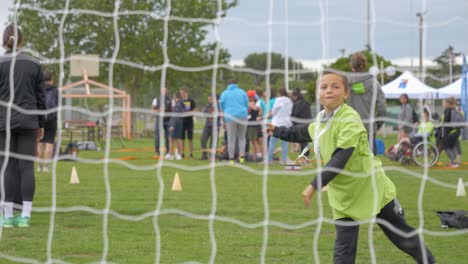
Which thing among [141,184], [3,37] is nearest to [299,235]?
[3,37]

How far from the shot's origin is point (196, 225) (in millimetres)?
7004

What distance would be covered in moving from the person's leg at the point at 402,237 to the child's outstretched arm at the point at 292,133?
0.68 meters

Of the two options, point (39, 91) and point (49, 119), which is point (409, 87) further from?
point (39, 91)

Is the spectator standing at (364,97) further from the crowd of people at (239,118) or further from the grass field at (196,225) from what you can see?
the crowd of people at (239,118)

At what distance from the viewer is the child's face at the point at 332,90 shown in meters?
4.52

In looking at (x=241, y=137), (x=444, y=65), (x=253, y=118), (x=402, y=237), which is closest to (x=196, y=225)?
(x=402, y=237)

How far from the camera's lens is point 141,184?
35.4 ft

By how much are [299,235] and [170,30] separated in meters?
22.3

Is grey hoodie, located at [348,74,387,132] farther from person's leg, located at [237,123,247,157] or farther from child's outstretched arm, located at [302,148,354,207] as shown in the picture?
person's leg, located at [237,123,247,157]

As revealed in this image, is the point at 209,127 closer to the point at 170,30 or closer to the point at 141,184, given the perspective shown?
the point at 141,184

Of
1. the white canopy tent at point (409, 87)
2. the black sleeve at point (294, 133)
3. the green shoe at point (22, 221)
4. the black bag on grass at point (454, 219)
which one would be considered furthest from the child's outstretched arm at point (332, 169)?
the white canopy tent at point (409, 87)

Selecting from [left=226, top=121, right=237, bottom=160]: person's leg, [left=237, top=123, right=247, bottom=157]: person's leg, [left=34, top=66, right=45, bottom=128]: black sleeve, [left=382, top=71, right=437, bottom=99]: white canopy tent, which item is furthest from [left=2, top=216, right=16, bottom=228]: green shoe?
[left=382, top=71, right=437, bottom=99]: white canopy tent

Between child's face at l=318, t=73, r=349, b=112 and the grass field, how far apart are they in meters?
0.71

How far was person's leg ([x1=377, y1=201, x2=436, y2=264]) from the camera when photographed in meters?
4.71
